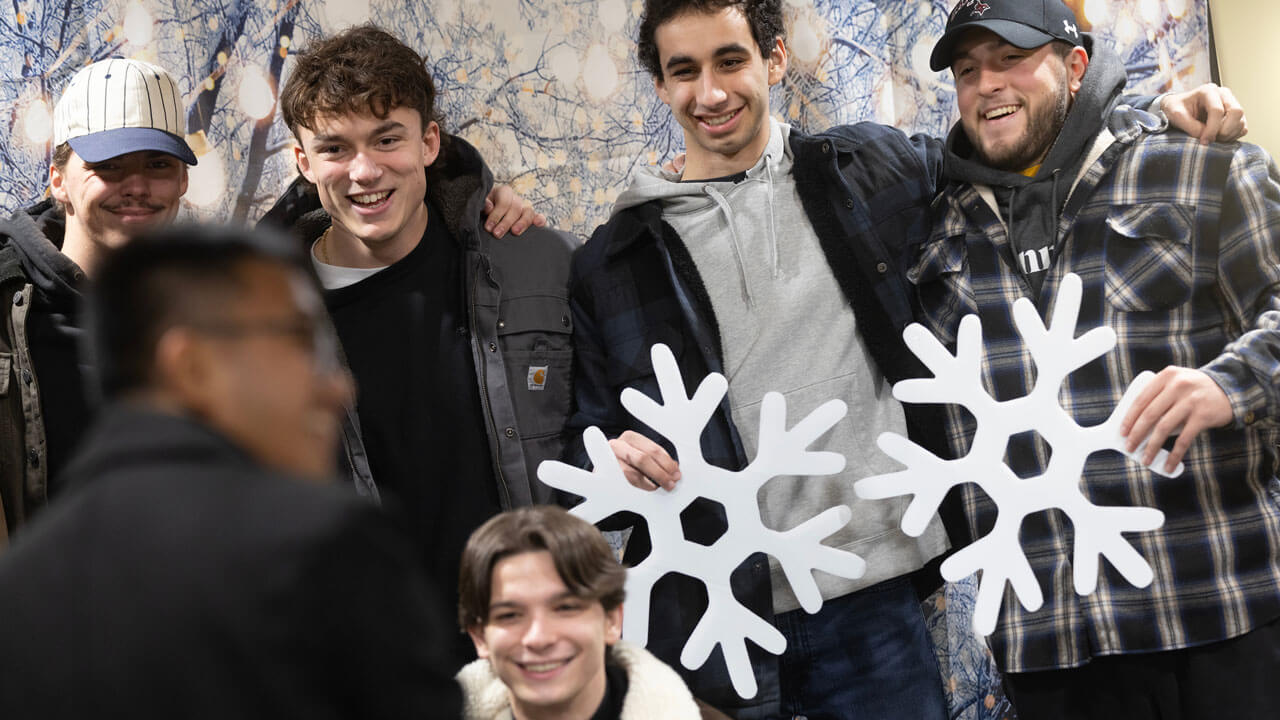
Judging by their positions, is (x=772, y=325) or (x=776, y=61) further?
(x=776, y=61)

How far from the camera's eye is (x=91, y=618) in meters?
0.71

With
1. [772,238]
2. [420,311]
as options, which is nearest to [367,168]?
[420,311]

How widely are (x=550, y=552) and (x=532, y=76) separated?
4.65ft

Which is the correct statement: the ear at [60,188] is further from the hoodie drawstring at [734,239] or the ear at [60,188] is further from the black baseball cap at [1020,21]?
the black baseball cap at [1020,21]

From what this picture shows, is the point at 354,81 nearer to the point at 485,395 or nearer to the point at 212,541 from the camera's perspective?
the point at 485,395

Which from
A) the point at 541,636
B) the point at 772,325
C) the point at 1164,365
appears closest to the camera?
the point at 541,636

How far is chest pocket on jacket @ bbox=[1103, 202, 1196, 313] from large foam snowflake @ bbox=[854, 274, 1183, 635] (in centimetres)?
11

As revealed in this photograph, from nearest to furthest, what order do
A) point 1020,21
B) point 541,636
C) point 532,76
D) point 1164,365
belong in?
point 541,636, point 1164,365, point 1020,21, point 532,76

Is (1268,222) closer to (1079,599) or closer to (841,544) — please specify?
(1079,599)

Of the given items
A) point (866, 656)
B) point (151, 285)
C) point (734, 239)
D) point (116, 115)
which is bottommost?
point (866, 656)

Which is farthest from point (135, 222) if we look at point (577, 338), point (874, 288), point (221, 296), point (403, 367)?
point (221, 296)

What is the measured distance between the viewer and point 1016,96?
1.95m

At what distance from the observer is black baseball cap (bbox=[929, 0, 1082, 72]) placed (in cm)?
192

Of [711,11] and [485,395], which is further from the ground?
[711,11]
